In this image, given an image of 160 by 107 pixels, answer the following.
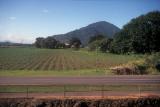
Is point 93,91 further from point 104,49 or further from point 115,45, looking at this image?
point 104,49

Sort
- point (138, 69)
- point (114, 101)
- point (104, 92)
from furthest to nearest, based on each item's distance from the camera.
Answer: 1. point (138, 69)
2. point (104, 92)
3. point (114, 101)

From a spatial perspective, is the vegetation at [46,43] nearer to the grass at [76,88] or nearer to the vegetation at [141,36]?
the vegetation at [141,36]

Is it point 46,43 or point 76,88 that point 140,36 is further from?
point 46,43

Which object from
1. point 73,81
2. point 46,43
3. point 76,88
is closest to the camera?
point 76,88

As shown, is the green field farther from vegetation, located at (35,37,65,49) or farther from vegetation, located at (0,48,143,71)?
vegetation, located at (35,37,65,49)

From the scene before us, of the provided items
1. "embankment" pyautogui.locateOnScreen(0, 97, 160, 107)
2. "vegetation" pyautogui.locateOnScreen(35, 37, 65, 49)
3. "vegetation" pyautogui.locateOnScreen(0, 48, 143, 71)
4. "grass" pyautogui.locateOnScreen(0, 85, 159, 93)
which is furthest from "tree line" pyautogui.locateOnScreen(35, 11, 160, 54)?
"embankment" pyautogui.locateOnScreen(0, 97, 160, 107)

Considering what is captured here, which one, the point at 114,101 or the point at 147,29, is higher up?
the point at 147,29

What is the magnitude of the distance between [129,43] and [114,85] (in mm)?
73171

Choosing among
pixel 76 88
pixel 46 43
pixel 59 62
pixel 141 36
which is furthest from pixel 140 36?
pixel 46 43

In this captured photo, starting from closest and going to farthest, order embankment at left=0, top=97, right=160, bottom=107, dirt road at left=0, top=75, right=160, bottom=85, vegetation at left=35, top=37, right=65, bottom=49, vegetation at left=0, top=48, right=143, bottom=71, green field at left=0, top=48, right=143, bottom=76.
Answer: embankment at left=0, top=97, right=160, bottom=107 < dirt road at left=0, top=75, right=160, bottom=85 < green field at left=0, top=48, right=143, bottom=76 < vegetation at left=0, top=48, right=143, bottom=71 < vegetation at left=35, top=37, right=65, bottom=49

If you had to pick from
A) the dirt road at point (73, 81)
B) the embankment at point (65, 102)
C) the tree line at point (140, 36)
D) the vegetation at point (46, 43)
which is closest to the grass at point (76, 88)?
the dirt road at point (73, 81)

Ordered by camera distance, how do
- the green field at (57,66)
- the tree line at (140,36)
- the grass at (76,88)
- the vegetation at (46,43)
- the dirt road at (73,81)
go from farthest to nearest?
1. the vegetation at (46,43)
2. the tree line at (140,36)
3. the green field at (57,66)
4. the dirt road at (73,81)
5. the grass at (76,88)

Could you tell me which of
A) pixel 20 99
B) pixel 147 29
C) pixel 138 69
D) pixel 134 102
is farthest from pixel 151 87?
pixel 147 29

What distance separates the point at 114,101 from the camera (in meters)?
26.1
